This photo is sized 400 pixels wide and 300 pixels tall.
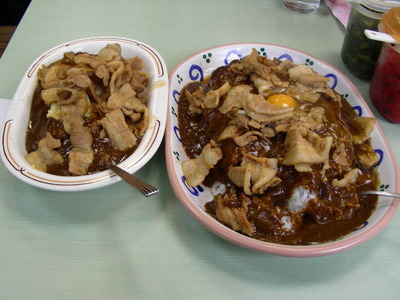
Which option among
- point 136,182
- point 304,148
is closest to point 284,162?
point 304,148

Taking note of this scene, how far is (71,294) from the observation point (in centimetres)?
143

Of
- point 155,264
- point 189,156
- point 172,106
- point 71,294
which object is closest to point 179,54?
point 172,106

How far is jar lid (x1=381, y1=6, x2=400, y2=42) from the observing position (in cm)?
189

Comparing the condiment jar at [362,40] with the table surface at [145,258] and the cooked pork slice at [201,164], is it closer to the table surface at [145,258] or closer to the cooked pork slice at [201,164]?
the table surface at [145,258]

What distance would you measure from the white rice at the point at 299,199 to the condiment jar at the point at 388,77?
1.06 m

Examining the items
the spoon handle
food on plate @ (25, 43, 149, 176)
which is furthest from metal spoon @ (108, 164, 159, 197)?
the spoon handle

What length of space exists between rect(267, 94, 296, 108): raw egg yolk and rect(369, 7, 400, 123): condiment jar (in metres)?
0.76

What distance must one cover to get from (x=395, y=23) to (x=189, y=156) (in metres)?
1.46

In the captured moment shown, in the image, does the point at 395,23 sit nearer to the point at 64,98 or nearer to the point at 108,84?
the point at 108,84

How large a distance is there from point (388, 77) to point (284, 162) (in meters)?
1.07

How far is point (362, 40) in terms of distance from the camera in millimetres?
2342

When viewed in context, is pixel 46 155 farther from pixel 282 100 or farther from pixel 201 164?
pixel 282 100

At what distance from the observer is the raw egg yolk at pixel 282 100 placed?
177 centimetres

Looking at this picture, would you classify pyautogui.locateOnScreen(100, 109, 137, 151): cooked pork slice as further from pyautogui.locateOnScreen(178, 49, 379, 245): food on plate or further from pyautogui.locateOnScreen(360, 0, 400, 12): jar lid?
pyautogui.locateOnScreen(360, 0, 400, 12): jar lid
